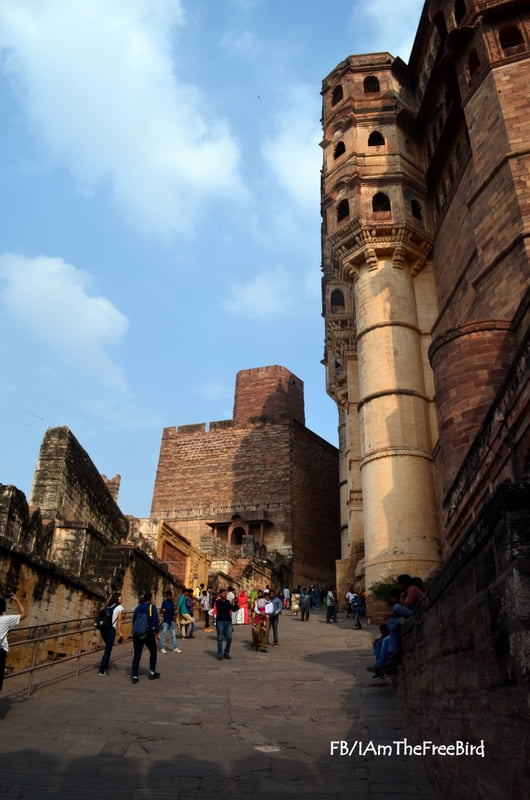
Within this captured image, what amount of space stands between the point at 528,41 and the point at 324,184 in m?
8.20

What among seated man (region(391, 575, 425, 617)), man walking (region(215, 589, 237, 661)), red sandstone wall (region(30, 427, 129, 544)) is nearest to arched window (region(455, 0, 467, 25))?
red sandstone wall (region(30, 427, 129, 544))

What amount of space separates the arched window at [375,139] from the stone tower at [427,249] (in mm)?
49

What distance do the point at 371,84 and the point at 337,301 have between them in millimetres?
8635

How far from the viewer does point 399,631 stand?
5820mm

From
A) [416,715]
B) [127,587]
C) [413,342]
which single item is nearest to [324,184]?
[413,342]

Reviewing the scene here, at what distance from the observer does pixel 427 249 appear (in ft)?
60.3

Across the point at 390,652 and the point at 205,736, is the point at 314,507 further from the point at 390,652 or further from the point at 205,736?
the point at 205,736

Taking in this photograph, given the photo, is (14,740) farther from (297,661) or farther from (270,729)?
(297,661)

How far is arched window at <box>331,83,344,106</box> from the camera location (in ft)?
71.6

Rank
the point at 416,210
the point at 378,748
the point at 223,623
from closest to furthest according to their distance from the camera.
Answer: the point at 378,748
the point at 223,623
the point at 416,210

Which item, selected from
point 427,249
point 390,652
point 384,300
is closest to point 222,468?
point 384,300

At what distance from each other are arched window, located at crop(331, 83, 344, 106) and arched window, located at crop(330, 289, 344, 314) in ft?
25.4

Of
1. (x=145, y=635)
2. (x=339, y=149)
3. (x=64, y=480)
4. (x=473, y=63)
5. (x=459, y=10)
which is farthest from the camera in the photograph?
(x=339, y=149)

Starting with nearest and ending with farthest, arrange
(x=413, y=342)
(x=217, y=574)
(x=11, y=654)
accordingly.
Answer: (x=11, y=654) → (x=413, y=342) → (x=217, y=574)
